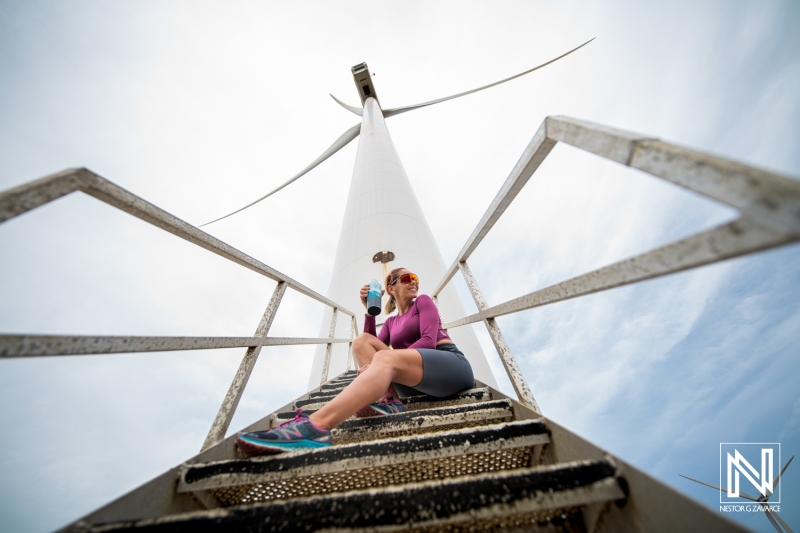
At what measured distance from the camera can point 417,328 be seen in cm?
186

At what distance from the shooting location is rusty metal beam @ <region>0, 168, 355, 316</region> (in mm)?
712

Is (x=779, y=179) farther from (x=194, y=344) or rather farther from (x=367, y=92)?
(x=367, y=92)

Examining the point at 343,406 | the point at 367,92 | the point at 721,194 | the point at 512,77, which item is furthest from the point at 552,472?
the point at 367,92

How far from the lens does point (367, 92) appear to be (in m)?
12.5

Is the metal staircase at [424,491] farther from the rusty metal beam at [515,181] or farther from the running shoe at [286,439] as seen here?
the rusty metal beam at [515,181]

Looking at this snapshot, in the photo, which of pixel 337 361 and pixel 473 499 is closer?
pixel 473 499

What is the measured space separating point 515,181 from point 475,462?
1111 millimetres

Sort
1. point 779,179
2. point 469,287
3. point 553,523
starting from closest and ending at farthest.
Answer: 1. point 779,179
2. point 553,523
3. point 469,287

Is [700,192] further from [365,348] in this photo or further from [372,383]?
[365,348]

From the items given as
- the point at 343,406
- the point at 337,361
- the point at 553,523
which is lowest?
the point at 553,523

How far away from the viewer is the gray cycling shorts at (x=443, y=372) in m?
1.48

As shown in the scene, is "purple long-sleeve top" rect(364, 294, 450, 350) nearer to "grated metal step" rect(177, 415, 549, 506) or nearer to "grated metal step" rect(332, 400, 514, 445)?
"grated metal step" rect(332, 400, 514, 445)

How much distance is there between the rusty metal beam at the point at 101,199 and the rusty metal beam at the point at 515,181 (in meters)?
1.31

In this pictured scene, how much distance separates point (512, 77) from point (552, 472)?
10309 millimetres
